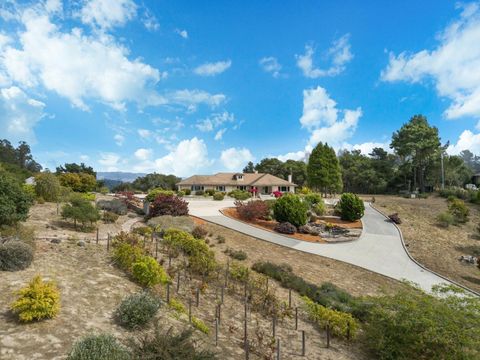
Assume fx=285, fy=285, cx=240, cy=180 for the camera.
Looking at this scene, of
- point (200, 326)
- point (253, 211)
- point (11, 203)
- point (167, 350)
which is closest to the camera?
point (167, 350)

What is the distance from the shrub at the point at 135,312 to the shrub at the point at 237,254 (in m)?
9.12

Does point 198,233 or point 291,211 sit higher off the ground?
point 291,211

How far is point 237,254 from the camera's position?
53.8 ft

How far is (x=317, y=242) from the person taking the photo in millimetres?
21953

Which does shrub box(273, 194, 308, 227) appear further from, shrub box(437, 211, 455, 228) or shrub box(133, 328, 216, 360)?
shrub box(133, 328, 216, 360)

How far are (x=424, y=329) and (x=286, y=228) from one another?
56.2ft

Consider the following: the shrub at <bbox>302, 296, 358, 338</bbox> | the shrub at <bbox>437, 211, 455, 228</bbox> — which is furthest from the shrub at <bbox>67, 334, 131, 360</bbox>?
the shrub at <bbox>437, 211, 455, 228</bbox>

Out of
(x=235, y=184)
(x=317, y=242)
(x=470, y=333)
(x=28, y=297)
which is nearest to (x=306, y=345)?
(x=470, y=333)

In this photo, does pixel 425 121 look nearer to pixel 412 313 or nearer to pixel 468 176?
pixel 468 176

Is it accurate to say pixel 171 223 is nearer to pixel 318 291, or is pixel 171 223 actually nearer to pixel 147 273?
pixel 147 273

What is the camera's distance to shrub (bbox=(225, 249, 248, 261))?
16219mm

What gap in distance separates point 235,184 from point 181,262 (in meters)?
41.0

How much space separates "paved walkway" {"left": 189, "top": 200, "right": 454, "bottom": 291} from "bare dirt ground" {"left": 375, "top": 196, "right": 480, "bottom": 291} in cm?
129

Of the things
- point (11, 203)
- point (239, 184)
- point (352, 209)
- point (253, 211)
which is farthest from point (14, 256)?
point (239, 184)
